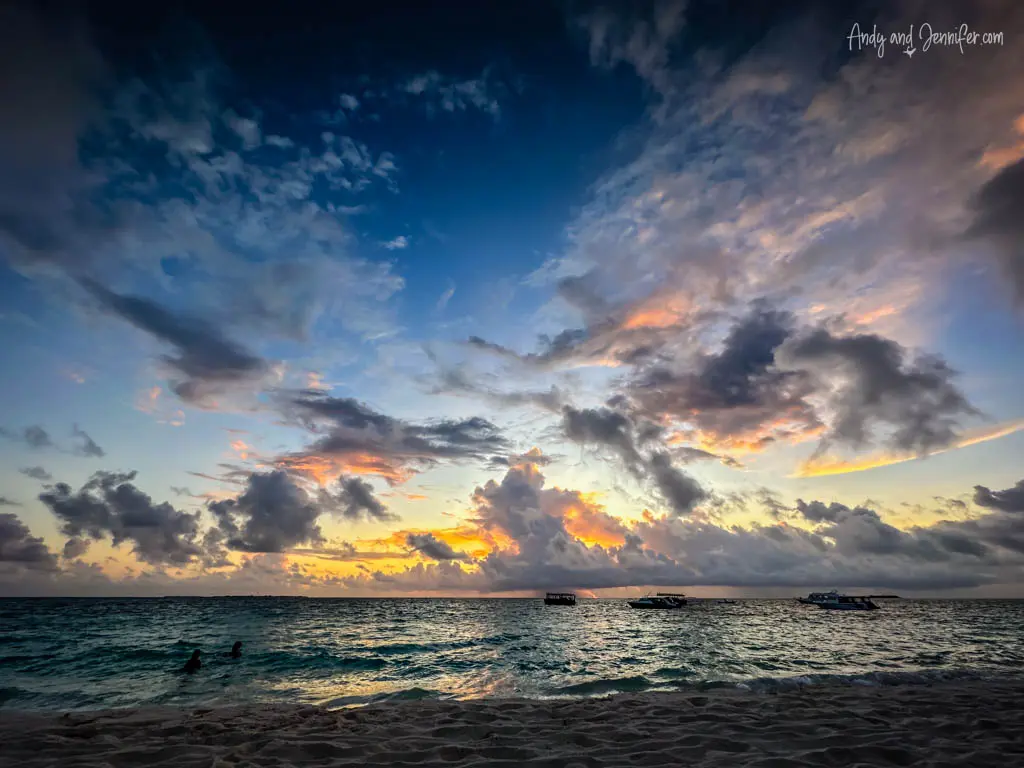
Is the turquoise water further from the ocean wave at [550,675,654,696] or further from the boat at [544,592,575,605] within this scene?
the boat at [544,592,575,605]

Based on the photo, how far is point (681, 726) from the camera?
11.7 m

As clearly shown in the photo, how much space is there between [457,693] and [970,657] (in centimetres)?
3113

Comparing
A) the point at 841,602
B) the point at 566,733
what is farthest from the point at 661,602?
the point at 566,733

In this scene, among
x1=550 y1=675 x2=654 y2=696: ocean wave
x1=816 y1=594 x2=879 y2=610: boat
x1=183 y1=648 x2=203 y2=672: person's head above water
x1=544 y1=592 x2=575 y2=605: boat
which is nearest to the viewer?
x1=550 y1=675 x2=654 y2=696: ocean wave

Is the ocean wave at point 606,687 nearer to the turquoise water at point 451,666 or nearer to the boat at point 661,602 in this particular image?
the turquoise water at point 451,666

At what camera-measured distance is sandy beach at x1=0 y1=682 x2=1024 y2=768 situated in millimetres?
9500

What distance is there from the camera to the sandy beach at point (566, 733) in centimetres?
950

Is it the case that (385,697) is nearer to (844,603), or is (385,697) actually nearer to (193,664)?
(193,664)

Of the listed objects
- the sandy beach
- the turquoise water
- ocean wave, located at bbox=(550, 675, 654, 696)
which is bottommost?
the turquoise water

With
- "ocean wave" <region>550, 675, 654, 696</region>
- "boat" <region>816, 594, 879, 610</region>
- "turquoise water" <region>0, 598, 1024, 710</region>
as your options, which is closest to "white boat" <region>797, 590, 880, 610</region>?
"boat" <region>816, 594, 879, 610</region>

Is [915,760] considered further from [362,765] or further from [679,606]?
[679,606]

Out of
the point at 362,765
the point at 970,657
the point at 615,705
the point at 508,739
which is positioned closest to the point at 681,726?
the point at 615,705

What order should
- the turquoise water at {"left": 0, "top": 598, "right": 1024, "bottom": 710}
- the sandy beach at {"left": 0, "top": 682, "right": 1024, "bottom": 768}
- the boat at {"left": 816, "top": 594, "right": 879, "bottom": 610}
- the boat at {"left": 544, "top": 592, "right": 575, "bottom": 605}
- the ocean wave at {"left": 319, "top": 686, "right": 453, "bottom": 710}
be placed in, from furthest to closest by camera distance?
the boat at {"left": 544, "top": 592, "right": 575, "bottom": 605} < the boat at {"left": 816, "top": 594, "right": 879, "bottom": 610} < the turquoise water at {"left": 0, "top": 598, "right": 1024, "bottom": 710} < the ocean wave at {"left": 319, "top": 686, "right": 453, "bottom": 710} < the sandy beach at {"left": 0, "top": 682, "right": 1024, "bottom": 768}

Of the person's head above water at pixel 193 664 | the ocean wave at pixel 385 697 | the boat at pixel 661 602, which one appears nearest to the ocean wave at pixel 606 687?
the ocean wave at pixel 385 697
